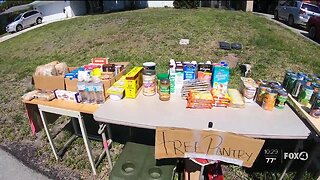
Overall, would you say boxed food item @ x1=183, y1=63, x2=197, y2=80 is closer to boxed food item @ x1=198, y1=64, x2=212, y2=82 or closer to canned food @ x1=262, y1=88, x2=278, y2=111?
boxed food item @ x1=198, y1=64, x2=212, y2=82

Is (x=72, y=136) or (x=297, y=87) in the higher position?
(x=297, y=87)

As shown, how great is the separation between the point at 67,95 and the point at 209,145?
5.87 ft

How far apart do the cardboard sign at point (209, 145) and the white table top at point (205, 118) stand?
8 cm

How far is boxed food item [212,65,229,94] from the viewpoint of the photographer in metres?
2.47

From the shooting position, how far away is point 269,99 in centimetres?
227

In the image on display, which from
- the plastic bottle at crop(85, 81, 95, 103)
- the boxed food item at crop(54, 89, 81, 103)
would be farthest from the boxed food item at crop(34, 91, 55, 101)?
the plastic bottle at crop(85, 81, 95, 103)

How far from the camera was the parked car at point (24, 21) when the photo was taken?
1559 centimetres

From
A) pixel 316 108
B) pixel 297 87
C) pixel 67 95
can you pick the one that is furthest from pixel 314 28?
pixel 67 95

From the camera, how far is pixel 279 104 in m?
2.33

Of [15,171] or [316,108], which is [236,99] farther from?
[15,171]

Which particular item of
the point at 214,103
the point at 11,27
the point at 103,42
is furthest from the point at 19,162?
the point at 11,27

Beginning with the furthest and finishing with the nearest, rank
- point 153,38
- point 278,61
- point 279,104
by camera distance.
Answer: point 153,38 → point 278,61 → point 279,104

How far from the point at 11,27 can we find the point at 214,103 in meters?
17.5

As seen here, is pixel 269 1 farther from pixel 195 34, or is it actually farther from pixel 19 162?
pixel 19 162
